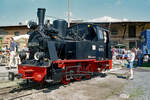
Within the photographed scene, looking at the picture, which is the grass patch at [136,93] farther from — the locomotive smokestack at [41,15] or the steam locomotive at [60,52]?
the locomotive smokestack at [41,15]

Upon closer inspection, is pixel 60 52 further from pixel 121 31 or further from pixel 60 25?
pixel 121 31

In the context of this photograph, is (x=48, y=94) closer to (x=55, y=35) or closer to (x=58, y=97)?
(x=58, y=97)

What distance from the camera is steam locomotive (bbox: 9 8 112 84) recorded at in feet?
20.7

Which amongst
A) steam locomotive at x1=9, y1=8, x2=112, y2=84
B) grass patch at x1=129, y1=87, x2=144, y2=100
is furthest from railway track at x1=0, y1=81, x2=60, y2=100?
grass patch at x1=129, y1=87, x2=144, y2=100

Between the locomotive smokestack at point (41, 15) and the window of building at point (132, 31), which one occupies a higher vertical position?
the window of building at point (132, 31)

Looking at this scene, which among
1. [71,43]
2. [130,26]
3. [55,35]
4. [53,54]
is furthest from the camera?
[130,26]

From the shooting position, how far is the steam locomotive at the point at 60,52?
6301 millimetres

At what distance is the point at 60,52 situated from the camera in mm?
7477

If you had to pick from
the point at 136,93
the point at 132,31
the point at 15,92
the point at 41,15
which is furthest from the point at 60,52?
the point at 132,31

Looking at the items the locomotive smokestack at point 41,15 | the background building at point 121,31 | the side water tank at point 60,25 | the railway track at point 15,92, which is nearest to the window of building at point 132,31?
the background building at point 121,31

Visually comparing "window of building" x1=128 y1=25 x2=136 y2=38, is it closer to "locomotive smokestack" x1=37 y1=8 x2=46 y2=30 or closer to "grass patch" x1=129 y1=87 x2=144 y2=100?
"grass patch" x1=129 y1=87 x2=144 y2=100

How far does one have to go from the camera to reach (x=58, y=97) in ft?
18.3

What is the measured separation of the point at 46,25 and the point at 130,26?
19995mm

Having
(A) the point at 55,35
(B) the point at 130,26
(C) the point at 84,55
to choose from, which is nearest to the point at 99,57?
(C) the point at 84,55
